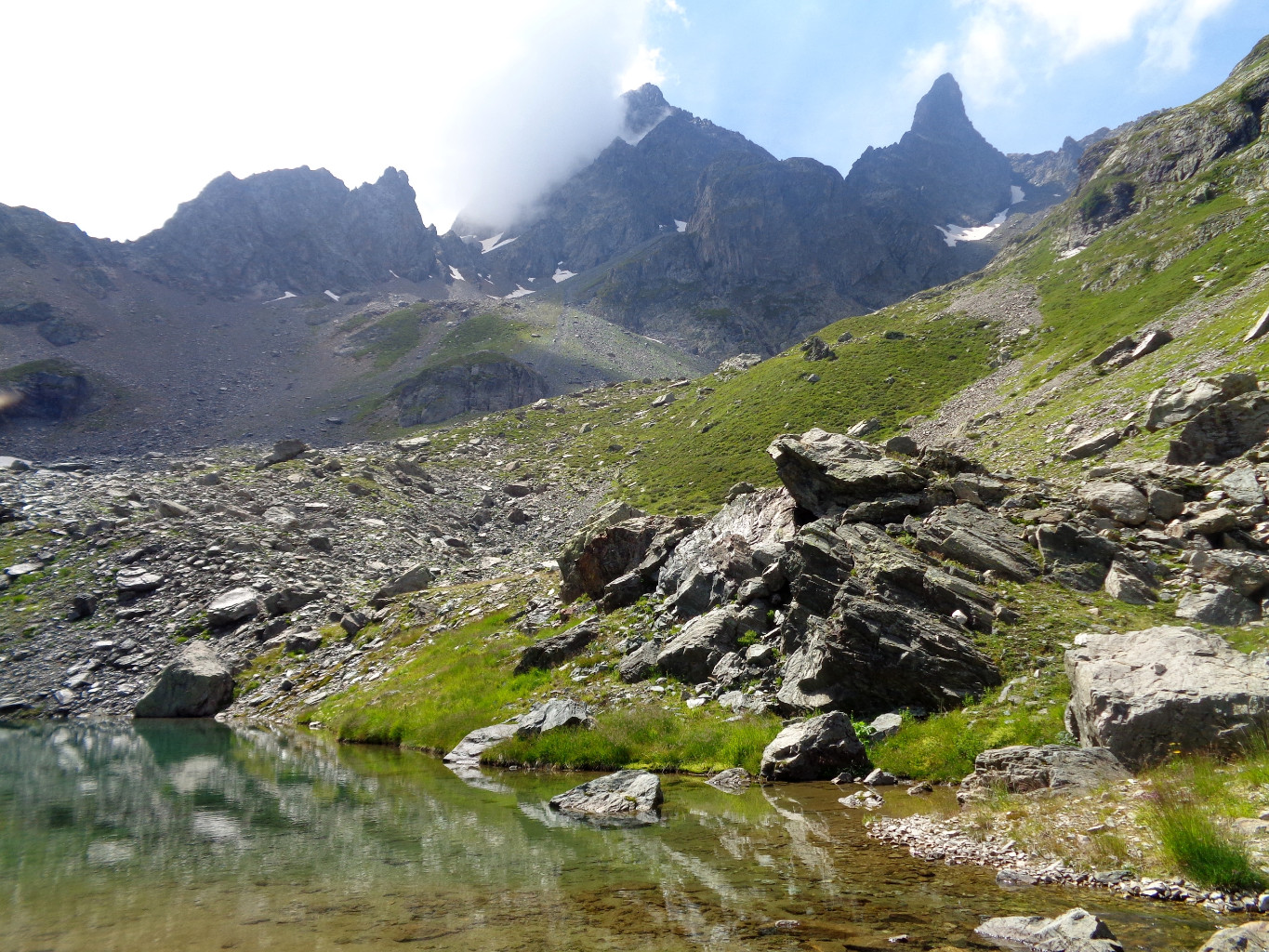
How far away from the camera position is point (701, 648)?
76.0 ft

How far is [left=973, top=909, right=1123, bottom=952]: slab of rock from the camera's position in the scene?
6652mm

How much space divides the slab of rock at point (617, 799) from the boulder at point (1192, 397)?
27.2m

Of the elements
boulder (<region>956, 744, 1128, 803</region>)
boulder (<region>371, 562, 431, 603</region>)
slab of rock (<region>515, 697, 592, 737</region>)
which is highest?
boulder (<region>371, 562, 431, 603</region>)

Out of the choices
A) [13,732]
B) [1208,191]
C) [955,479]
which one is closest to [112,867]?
[955,479]

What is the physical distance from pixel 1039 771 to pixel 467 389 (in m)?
161

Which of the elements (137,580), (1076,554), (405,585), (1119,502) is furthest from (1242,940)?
(137,580)

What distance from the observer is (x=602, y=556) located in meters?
34.8

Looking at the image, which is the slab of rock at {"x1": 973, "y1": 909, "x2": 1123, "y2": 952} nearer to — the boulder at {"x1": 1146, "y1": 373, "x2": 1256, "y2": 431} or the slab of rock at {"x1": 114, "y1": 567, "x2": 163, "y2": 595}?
the boulder at {"x1": 1146, "y1": 373, "x2": 1256, "y2": 431}

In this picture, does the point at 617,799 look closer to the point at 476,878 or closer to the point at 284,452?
the point at 476,878

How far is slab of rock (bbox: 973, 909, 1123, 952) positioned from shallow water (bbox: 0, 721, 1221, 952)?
36 cm

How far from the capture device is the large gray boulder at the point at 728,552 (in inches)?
1027

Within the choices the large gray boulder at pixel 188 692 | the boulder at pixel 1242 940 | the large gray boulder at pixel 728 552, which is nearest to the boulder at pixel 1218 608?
the large gray boulder at pixel 728 552

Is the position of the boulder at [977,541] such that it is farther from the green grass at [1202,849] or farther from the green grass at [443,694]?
the green grass at [443,694]

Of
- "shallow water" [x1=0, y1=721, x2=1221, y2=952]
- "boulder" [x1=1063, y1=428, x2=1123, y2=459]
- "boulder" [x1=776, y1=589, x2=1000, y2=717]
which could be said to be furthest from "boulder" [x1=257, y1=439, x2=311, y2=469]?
"boulder" [x1=1063, y1=428, x2=1123, y2=459]
